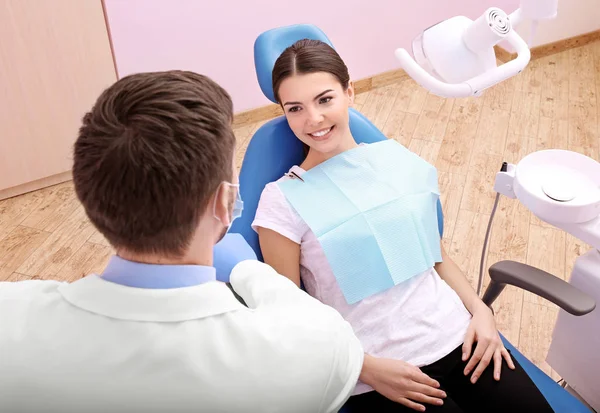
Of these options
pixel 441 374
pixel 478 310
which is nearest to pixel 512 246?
pixel 478 310

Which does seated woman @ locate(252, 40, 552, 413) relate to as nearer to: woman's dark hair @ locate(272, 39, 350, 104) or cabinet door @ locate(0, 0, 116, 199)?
woman's dark hair @ locate(272, 39, 350, 104)

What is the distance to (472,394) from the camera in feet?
4.37

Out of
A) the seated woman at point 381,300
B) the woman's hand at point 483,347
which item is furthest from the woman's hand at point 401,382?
the woman's hand at point 483,347

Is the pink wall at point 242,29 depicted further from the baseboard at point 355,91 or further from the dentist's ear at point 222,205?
the dentist's ear at point 222,205

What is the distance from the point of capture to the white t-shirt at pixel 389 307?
134 centimetres

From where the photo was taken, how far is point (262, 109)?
3018 mm

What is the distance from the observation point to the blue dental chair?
134cm

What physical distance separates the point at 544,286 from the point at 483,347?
0.18 m

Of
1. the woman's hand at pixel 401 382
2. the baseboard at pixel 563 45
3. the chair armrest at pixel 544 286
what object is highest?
the chair armrest at pixel 544 286

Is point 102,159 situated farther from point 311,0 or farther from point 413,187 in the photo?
point 311,0

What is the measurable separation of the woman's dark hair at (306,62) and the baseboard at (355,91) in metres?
1.51

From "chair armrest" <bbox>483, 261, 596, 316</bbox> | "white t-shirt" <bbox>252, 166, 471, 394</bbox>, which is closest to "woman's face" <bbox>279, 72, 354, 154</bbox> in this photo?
"white t-shirt" <bbox>252, 166, 471, 394</bbox>

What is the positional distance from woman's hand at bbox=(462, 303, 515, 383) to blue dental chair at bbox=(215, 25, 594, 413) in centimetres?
9

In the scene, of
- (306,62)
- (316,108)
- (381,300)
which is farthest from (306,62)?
(381,300)
